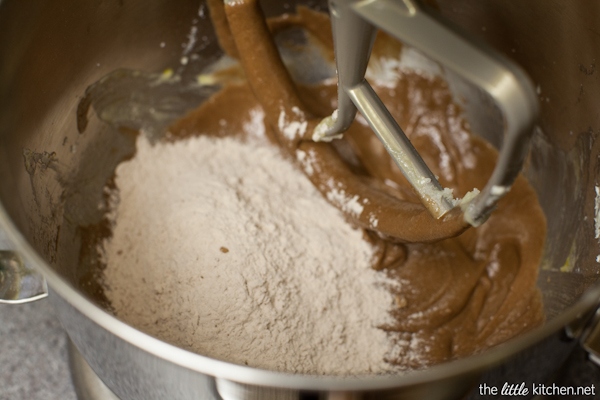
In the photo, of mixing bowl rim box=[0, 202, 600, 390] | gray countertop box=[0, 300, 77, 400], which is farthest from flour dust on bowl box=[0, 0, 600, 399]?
gray countertop box=[0, 300, 77, 400]

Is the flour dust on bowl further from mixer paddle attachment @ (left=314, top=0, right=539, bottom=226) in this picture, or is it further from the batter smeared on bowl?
mixer paddle attachment @ (left=314, top=0, right=539, bottom=226)

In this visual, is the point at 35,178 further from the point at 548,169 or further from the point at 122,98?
the point at 548,169

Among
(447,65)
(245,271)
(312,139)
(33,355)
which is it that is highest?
(447,65)

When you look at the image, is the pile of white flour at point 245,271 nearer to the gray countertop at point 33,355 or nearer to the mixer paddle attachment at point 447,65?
the gray countertop at point 33,355

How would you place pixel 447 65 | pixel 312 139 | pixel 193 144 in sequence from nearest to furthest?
pixel 447 65 → pixel 312 139 → pixel 193 144

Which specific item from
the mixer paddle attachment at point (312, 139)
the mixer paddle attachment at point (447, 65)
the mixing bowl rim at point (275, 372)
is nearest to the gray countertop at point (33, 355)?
the mixing bowl rim at point (275, 372)

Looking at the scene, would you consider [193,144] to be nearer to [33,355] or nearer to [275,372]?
[33,355]

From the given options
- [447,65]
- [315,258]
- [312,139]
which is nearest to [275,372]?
[447,65]
